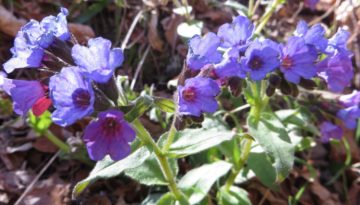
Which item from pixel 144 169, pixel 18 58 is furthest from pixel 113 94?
pixel 144 169

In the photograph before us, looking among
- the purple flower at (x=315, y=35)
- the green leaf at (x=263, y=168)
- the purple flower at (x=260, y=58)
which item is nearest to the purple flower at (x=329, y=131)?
the green leaf at (x=263, y=168)

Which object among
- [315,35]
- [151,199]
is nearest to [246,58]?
[315,35]

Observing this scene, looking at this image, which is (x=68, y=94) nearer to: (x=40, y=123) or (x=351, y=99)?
(x=40, y=123)

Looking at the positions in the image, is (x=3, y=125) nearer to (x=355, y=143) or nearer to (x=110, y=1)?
(x=110, y=1)

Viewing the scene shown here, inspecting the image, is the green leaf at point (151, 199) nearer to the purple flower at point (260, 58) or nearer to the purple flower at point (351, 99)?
the purple flower at point (260, 58)

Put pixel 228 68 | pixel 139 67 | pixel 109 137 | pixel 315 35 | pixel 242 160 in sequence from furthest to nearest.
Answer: pixel 139 67 < pixel 242 160 < pixel 315 35 < pixel 228 68 < pixel 109 137

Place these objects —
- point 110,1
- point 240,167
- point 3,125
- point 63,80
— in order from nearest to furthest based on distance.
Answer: point 63,80, point 240,167, point 3,125, point 110,1

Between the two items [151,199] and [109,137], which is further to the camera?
[151,199]
